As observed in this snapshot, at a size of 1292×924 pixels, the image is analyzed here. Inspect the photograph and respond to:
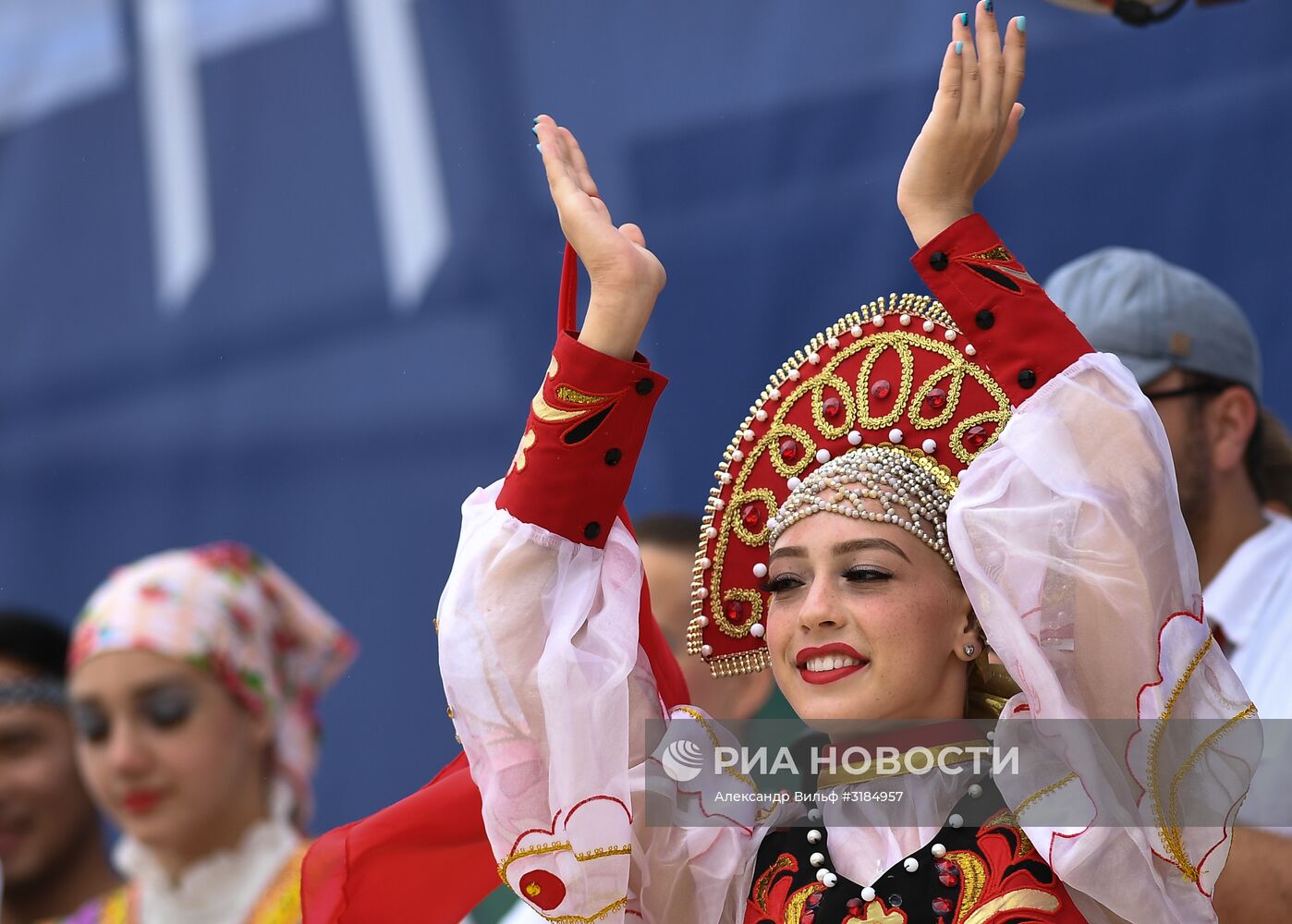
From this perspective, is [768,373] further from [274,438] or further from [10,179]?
[10,179]

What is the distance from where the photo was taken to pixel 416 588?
4.31 metres

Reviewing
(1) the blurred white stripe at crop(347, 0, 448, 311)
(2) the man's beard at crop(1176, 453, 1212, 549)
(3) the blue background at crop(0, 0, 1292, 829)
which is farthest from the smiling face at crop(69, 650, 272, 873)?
(2) the man's beard at crop(1176, 453, 1212, 549)

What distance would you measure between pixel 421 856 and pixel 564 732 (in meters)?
0.36

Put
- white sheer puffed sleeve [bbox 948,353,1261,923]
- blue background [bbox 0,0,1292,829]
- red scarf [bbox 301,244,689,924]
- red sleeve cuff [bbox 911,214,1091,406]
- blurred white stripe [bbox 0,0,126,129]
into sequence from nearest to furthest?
white sheer puffed sleeve [bbox 948,353,1261,923]
red sleeve cuff [bbox 911,214,1091,406]
red scarf [bbox 301,244,689,924]
blue background [bbox 0,0,1292,829]
blurred white stripe [bbox 0,0,126,129]

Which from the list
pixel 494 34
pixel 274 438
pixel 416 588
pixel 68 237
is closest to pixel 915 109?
pixel 494 34

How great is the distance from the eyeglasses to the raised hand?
1018 mm

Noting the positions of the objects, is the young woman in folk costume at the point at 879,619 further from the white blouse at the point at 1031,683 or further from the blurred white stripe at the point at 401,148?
the blurred white stripe at the point at 401,148

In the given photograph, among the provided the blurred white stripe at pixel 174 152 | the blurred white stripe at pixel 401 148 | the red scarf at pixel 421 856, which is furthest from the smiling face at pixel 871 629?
the blurred white stripe at pixel 174 152

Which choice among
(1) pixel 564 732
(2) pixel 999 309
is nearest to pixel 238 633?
(1) pixel 564 732

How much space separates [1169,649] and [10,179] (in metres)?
4.24

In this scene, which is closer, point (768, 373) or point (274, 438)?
point (768, 373)

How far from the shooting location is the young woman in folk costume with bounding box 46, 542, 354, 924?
3596 mm

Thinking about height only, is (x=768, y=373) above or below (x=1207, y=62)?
below

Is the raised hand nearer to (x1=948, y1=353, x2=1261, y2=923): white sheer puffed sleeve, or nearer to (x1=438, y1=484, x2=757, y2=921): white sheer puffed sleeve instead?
(x1=948, y1=353, x2=1261, y2=923): white sheer puffed sleeve
